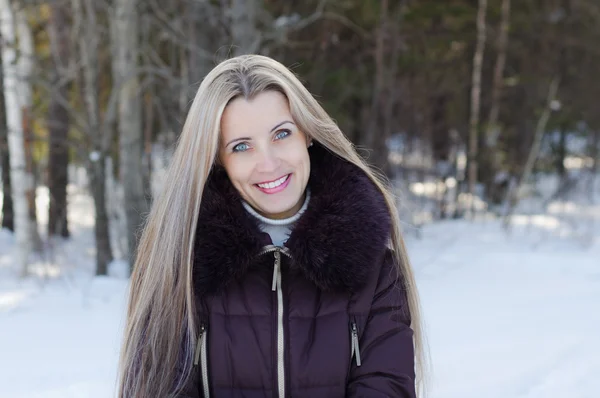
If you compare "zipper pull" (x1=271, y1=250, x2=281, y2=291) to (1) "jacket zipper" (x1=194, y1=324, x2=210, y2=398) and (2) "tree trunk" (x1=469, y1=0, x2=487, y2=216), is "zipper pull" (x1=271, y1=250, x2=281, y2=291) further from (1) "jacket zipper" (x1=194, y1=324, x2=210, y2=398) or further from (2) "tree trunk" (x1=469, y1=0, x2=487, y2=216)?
(2) "tree trunk" (x1=469, y1=0, x2=487, y2=216)

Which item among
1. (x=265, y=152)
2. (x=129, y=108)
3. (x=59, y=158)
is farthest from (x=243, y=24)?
(x=59, y=158)

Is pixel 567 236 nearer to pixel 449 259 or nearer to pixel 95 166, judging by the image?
pixel 449 259

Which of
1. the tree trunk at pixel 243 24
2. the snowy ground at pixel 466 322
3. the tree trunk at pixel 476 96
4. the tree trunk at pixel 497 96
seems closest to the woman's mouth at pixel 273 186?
the snowy ground at pixel 466 322

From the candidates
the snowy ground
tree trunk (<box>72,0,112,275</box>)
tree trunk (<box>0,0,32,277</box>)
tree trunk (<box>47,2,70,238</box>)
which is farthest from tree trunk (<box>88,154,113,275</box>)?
tree trunk (<box>47,2,70,238</box>)

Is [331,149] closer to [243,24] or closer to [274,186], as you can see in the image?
[274,186]

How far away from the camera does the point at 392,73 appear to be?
9211 mm

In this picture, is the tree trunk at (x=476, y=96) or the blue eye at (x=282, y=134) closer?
the blue eye at (x=282, y=134)

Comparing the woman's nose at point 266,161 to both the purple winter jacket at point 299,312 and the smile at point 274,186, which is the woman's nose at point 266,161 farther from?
the purple winter jacket at point 299,312

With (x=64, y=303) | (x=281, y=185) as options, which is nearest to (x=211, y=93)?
(x=281, y=185)

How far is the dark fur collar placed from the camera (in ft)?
5.77

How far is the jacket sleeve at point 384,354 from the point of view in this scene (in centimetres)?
176

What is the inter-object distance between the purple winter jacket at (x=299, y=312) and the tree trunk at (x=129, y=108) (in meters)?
4.04

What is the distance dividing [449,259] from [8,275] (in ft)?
16.8

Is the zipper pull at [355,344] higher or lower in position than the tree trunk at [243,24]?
lower
